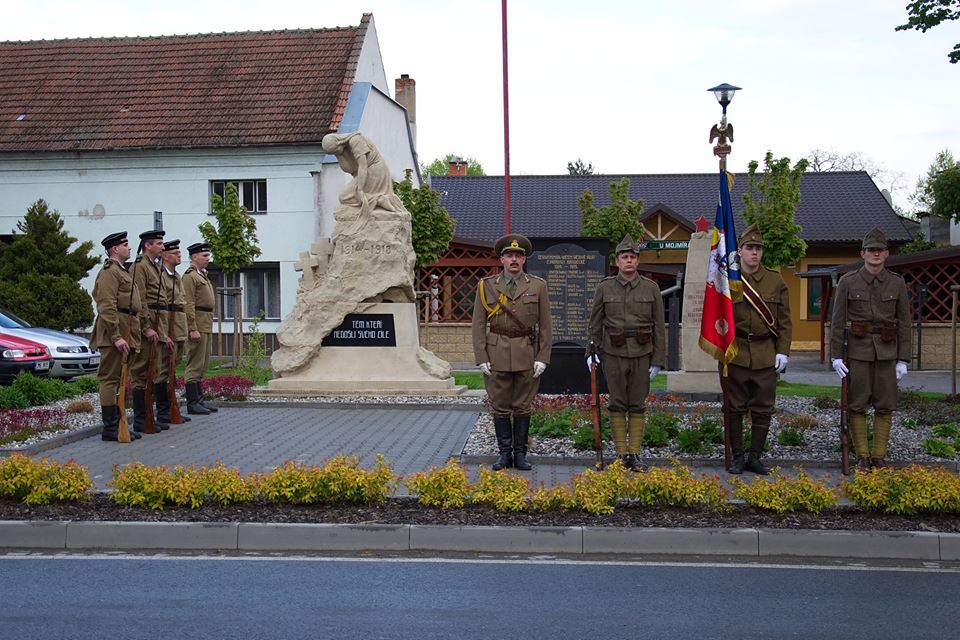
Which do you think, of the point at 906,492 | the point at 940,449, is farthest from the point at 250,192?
the point at 906,492

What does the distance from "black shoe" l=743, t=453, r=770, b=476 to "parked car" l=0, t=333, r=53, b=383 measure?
13.3 meters

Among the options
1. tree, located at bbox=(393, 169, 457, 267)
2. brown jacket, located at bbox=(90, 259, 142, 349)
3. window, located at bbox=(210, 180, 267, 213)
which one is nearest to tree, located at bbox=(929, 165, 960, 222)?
tree, located at bbox=(393, 169, 457, 267)

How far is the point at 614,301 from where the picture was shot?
964 centimetres

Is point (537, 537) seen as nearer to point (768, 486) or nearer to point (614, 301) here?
point (768, 486)

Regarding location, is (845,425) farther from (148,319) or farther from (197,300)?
(197,300)

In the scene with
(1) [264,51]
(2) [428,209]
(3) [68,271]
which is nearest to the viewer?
(3) [68,271]

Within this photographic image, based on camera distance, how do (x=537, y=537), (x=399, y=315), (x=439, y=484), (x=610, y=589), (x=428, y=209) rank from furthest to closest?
(x=428, y=209) → (x=399, y=315) → (x=439, y=484) → (x=537, y=537) → (x=610, y=589)

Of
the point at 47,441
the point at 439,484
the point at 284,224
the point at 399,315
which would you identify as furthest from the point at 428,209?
the point at 439,484

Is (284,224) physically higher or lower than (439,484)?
higher

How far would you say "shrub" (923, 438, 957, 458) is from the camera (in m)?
10.1

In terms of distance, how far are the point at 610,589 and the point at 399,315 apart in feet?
35.2

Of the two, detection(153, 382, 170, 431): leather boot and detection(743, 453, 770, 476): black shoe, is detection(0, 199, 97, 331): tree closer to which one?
detection(153, 382, 170, 431): leather boot

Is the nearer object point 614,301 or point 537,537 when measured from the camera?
point 537,537

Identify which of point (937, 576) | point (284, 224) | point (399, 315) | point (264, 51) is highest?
point (264, 51)
